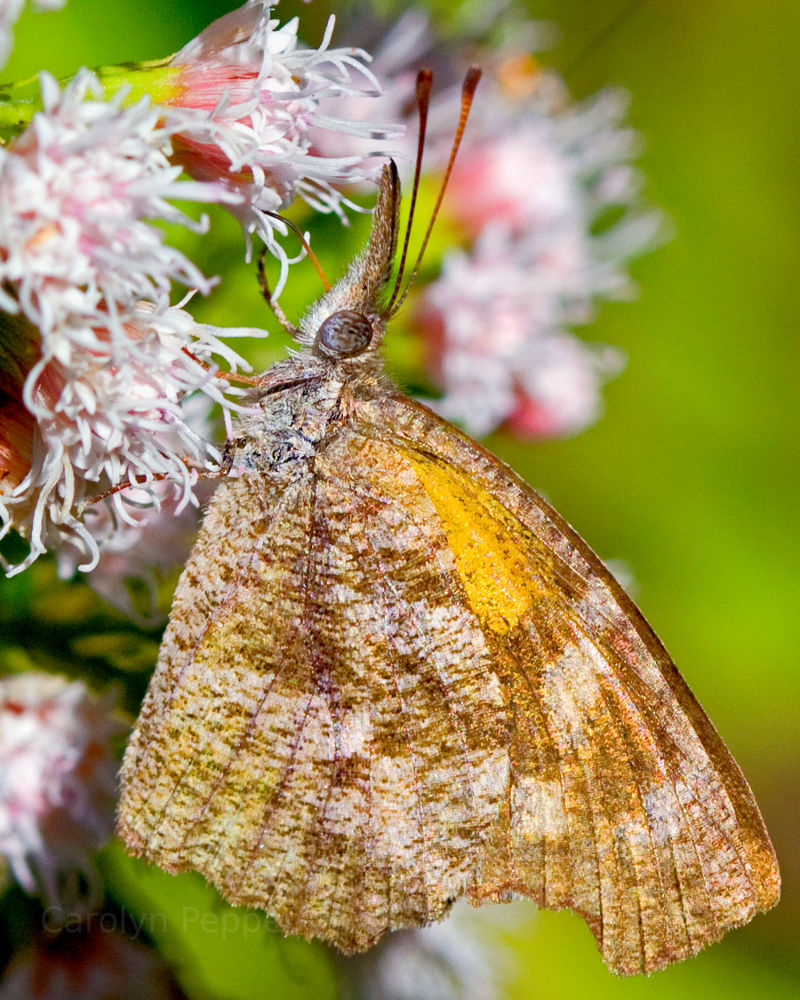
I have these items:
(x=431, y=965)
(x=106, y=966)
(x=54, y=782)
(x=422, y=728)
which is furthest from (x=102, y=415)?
(x=431, y=965)

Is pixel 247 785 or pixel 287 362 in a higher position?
pixel 287 362

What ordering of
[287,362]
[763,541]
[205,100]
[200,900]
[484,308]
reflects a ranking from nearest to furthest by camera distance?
[205,100], [287,362], [200,900], [484,308], [763,541]

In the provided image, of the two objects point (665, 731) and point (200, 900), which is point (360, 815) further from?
point (200, 900)


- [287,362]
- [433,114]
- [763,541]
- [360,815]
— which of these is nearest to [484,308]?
[433,114]

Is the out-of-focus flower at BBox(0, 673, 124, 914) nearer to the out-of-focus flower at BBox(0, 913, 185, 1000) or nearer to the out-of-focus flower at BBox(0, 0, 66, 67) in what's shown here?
the out-of-focus flower at BBox(0, 913, 185, 1000)

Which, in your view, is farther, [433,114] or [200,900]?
[433,114]

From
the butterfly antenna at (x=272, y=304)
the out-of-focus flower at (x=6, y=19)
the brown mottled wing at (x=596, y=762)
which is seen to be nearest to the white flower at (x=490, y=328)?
the butterfly antenna at (x=272, y=304)

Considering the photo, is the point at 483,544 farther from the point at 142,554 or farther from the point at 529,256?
the point at 529,256
